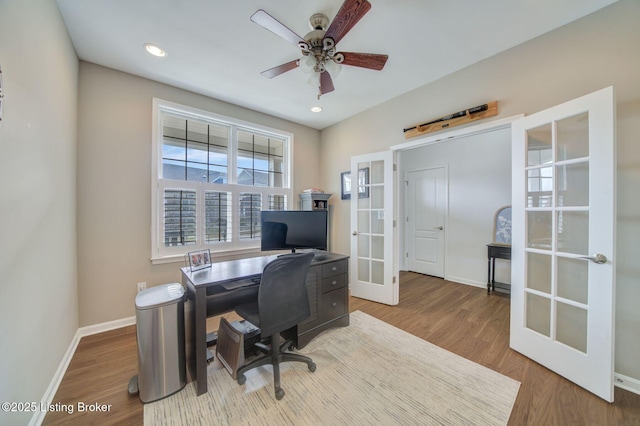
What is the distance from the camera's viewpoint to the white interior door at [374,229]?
3.09m

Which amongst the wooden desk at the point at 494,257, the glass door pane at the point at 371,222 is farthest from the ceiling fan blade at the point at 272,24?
the wooden desk at the point at 494,257

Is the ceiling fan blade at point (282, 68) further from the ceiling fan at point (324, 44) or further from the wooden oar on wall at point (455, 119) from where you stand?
the wooden oar on wall at point (455, 119)

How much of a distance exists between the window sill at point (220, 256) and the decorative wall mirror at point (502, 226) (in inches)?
153

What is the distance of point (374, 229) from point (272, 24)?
261 centimetres

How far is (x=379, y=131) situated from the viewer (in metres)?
3.30

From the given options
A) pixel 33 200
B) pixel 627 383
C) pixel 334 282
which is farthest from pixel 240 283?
pixel 627 383

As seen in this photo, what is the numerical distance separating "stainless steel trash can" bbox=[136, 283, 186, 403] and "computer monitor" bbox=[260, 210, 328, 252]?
Answer: 42.5 inches

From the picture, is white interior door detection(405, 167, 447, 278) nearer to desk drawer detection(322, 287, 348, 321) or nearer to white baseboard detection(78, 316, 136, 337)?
desk drawer detection(322, 287, 348, 321)

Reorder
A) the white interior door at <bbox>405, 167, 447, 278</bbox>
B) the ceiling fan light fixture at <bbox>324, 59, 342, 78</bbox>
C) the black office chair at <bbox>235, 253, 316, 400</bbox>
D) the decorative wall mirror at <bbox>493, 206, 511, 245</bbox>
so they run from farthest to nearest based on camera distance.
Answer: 1. the white interior door at <bbox>405, 167, 447, 278</bbox>
2. the decorative wall mirror at <bbox>493, 206, 511, 245</bbox>
3. the ceiling fan light fixture at <bbox>324, 59, 342, 78</bbox>
4. the black office chair at <bbox>235, 253, 316, 400</bbox>

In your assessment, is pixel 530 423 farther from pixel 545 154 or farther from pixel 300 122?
pixel 300 122

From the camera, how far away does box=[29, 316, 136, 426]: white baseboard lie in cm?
136

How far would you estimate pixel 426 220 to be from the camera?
466cm

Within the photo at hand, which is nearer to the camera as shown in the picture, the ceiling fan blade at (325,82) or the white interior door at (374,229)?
the ceiling fan blade at (325,82)

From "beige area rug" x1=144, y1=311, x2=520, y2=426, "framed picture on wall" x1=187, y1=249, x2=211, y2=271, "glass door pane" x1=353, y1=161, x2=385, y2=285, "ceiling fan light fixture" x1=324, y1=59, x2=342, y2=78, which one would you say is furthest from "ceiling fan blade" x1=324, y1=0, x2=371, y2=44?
"beige area rug" x1=144, y1=311, x2=520, y2=426
